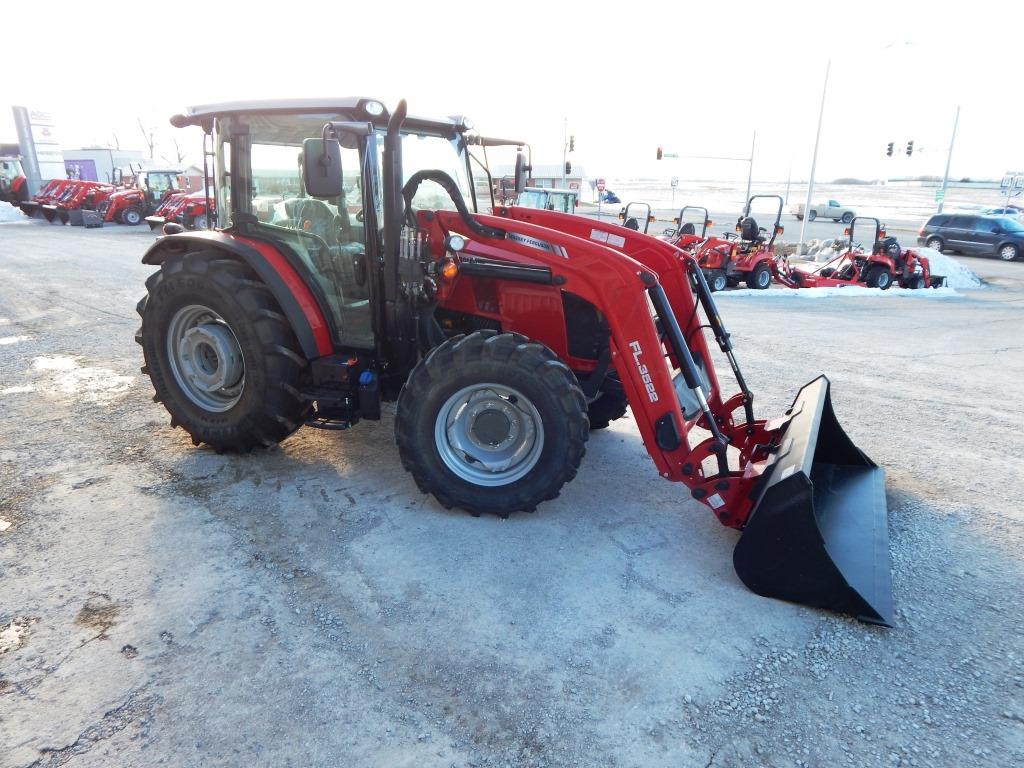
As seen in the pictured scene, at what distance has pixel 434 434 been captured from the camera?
3.65 meters

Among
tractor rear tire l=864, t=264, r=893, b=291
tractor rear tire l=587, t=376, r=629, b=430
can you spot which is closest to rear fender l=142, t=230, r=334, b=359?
tractor rear tire l=587, t=376, r=629, b=430

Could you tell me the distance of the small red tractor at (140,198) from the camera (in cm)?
2448

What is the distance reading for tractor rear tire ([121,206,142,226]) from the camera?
81.0 ft

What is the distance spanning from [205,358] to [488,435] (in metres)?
2.18

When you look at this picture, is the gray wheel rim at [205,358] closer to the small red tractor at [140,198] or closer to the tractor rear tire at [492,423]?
the tractor rear tire at [492,423]

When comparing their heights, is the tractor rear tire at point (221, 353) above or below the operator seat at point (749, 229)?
below

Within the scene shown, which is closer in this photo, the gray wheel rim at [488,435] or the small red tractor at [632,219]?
the gray wheel rim at [488,435]

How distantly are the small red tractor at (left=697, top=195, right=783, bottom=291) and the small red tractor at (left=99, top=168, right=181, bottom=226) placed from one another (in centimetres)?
1998

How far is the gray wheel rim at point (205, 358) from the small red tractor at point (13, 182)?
3096cm

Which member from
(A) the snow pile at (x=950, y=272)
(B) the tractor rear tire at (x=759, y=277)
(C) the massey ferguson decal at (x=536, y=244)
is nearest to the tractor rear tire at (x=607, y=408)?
(C) the massey ferguson decal at (x=536, y=244)

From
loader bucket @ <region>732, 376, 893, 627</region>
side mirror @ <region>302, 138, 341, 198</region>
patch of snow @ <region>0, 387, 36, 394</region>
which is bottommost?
patch of snow @ <region>0, 387, 36, 394</region>

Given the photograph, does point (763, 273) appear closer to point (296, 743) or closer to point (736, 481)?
point (736, 481)

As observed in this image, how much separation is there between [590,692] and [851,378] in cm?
556

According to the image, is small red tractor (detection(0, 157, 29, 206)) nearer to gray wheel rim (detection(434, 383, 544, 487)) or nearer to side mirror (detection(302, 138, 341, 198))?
side mirror (detection(302, 138, 341, 198))
